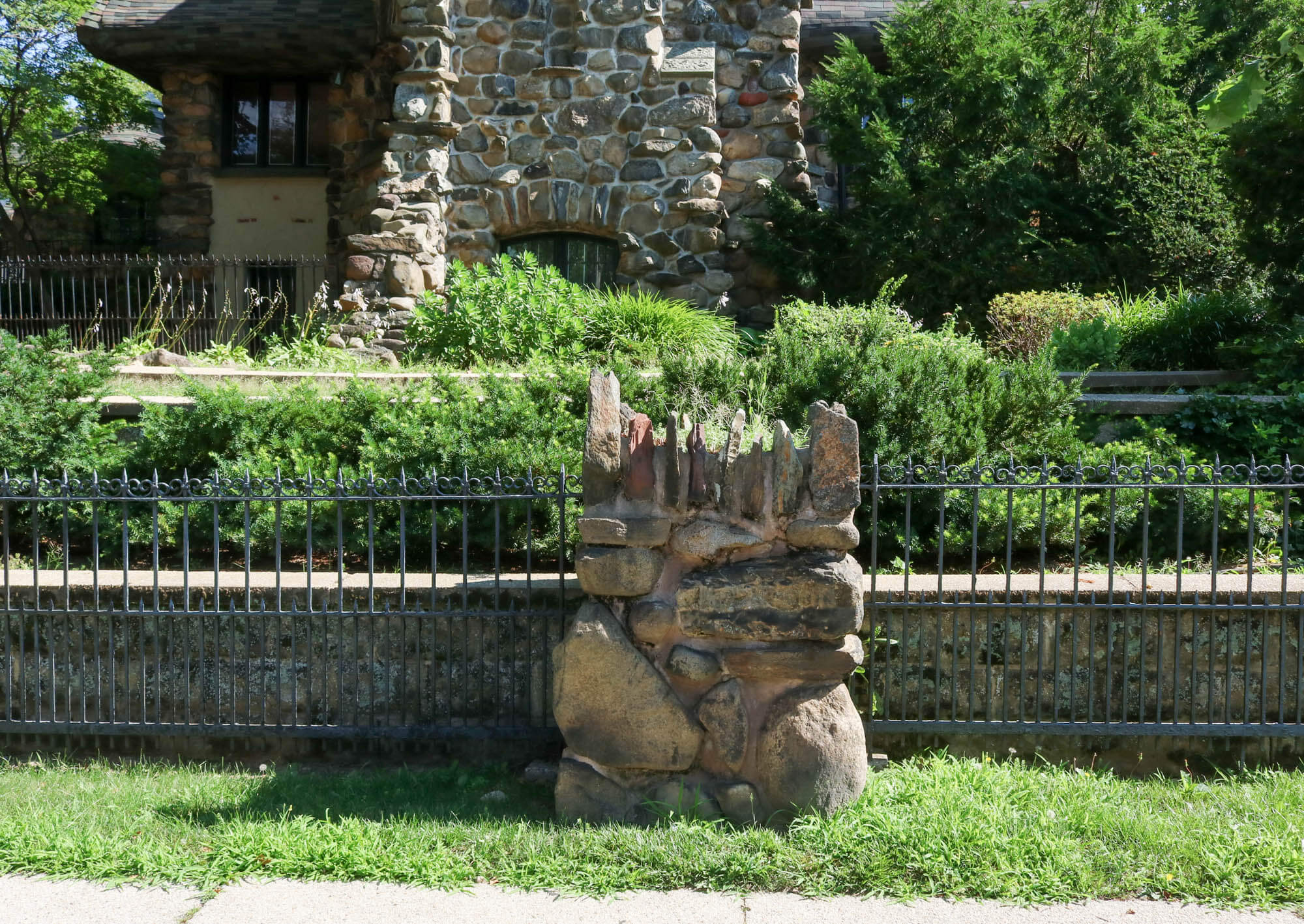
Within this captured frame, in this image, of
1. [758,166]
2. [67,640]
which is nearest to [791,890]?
[67,640]

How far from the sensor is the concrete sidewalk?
12.0ft

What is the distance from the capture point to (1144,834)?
406 centimetres

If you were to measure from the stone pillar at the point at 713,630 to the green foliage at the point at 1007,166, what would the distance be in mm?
7767

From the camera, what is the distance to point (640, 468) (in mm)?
4367

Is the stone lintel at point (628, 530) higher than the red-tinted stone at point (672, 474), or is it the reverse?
the red-tinted stone at point (672, 474)

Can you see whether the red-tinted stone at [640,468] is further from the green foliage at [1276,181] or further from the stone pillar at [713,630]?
the green foliage at [1276,181]

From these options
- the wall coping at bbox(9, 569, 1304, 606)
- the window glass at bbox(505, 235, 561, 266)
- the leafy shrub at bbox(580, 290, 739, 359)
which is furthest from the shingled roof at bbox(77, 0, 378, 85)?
the wall coping at bbox(9, 569, 1304, 606)

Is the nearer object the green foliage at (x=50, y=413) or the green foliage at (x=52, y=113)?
the green foliage at (x=50, y=413)

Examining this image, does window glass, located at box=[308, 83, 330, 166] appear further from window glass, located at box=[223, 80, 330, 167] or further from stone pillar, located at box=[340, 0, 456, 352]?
stone pillar, located at box=[340, 0, 456, 352]

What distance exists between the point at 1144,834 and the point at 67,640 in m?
4.32

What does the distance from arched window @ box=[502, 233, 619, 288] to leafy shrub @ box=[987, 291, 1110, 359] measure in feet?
13.3

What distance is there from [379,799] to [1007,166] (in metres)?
9.10

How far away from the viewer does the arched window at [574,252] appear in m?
12.4

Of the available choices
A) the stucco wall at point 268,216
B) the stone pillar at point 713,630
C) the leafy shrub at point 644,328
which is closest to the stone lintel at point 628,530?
the stone pillar at point 713,630
